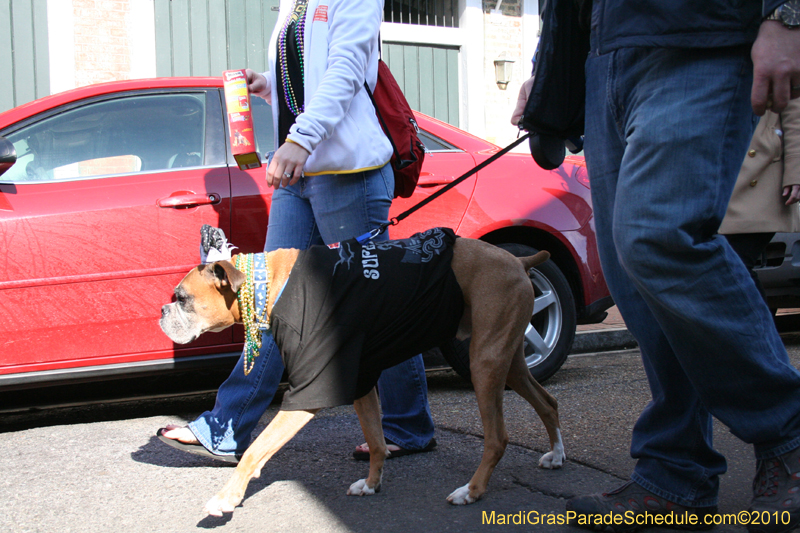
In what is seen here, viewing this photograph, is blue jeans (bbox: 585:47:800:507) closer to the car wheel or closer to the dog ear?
the dog ear

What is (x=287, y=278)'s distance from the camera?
91.5 inches

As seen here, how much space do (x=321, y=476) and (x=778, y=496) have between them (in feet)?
5.16

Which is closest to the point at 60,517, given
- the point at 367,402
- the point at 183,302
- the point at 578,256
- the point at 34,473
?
the point at 34,473

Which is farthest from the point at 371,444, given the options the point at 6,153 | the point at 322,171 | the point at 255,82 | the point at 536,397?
the point at 6,153

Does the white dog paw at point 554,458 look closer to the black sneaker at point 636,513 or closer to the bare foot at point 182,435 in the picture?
the black sneaker at point 636,513

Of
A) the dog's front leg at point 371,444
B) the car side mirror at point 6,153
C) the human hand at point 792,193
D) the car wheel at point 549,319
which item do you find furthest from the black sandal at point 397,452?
the car side mirror at point 6,153

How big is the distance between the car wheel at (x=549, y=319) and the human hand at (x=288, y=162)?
5.81 feet

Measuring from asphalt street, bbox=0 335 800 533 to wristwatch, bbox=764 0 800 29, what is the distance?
1338 mm

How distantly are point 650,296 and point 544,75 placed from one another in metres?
0.82

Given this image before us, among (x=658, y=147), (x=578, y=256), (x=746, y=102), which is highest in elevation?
(x=746, y=102)

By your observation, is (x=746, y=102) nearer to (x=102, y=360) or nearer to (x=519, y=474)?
(x=519, y=474)

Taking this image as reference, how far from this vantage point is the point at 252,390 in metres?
2.82

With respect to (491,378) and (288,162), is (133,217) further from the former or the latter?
(491,378)

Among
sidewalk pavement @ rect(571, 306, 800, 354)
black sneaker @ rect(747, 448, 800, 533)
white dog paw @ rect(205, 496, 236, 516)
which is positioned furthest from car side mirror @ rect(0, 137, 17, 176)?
sidewalk pavement @ rect(571, 306, 800, 354)
